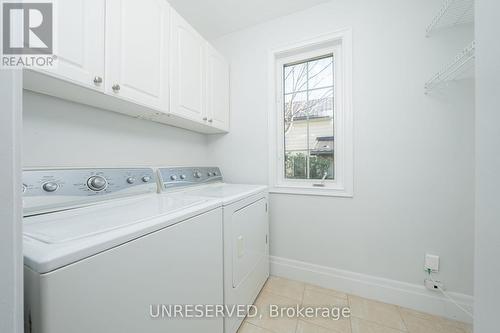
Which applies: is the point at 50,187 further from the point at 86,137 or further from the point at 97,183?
the point at 86,137

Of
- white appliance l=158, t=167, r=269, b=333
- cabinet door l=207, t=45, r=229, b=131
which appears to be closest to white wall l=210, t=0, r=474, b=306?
white appliance l=158, t=167, r=269, b=333

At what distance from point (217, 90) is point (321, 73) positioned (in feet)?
3.40

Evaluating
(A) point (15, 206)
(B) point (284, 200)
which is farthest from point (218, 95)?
(A) point (15, 206)

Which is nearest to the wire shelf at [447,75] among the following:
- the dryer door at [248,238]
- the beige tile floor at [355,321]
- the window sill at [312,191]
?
the window sill at [312,191]

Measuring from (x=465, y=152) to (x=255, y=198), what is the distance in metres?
1.50

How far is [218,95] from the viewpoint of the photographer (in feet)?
6.29

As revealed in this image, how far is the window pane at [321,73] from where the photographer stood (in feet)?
6.01

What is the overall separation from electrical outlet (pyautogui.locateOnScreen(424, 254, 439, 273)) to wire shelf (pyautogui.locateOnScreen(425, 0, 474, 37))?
1613 millimetres

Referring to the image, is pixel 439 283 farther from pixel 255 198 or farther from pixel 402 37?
pixel 402 37

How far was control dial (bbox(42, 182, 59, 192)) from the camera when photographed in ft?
2.74

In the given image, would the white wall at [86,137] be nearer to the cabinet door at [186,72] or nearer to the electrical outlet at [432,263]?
the cabinet door at [186,72]

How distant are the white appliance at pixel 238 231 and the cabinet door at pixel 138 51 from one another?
Result: 570 mm

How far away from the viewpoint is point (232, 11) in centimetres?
183

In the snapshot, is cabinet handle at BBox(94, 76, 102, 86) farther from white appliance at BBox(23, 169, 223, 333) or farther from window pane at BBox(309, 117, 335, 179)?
window pane at BBox(309, 117, 335, 179)
